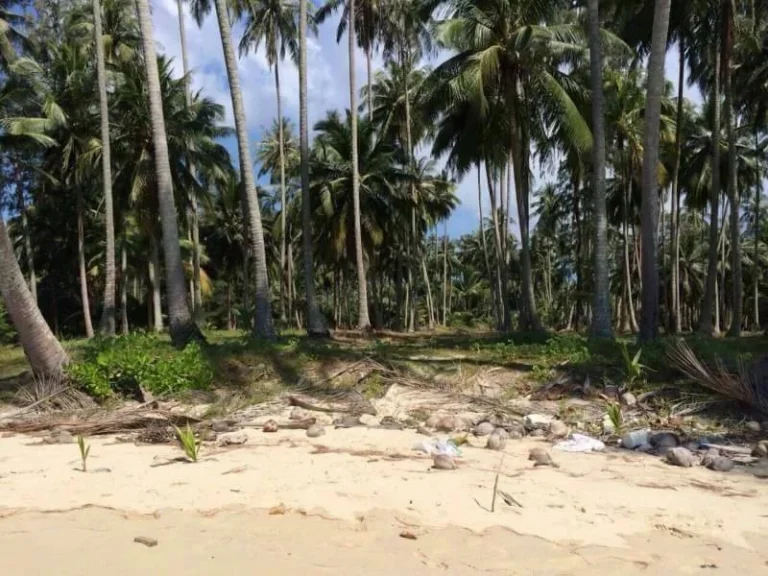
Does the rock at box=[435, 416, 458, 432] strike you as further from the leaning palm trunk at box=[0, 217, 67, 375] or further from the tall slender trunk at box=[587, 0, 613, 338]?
the leaning palm trunk at box=[0, 217, 67, 375]

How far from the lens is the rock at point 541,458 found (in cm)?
693

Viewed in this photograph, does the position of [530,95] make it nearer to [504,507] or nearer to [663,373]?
[663,373]

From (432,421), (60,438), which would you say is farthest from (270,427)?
(60,438)

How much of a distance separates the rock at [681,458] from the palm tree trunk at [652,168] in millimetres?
5495

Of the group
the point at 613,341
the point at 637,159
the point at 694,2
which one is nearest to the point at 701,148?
the point at 637,159

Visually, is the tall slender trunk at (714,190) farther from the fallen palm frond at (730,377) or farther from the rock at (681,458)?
the rock at (681,458)

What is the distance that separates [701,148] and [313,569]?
29.6 m

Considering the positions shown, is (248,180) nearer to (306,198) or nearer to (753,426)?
(306,198)

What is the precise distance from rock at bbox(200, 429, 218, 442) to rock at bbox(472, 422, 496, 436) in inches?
127

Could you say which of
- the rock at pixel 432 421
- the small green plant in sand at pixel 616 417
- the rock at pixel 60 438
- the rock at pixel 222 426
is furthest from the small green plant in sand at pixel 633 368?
the rock at pixel 60 438

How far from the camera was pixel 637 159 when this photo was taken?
2655cm

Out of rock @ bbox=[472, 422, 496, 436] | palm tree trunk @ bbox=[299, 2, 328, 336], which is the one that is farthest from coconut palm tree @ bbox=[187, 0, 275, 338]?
rock @ bbox=[472, 422, 496, 436]

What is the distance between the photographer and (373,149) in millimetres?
28375

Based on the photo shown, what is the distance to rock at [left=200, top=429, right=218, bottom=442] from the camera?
8055 mm
